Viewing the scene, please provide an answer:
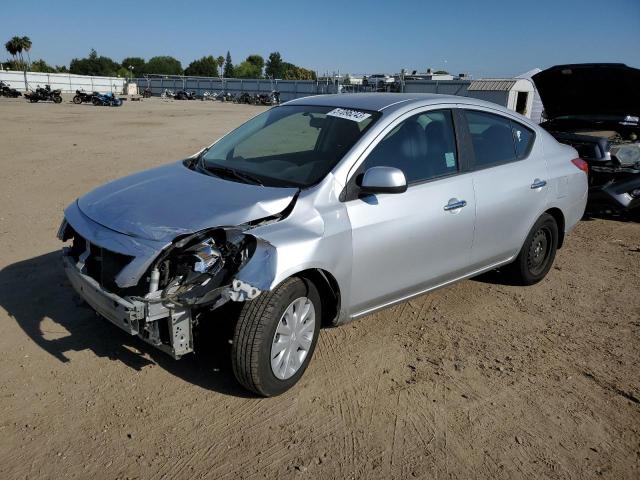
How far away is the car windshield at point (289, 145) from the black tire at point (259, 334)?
0.76m

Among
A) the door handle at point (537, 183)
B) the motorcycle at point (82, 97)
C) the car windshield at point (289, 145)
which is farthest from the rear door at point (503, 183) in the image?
the motorcycle at point (82, 97)

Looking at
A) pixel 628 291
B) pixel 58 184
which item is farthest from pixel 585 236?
pixel 58 184

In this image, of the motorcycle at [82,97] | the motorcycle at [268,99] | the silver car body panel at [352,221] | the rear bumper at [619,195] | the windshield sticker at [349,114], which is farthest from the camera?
the motorcycle at [268,99]

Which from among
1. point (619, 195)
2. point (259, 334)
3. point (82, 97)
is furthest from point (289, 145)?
point (82, 97)

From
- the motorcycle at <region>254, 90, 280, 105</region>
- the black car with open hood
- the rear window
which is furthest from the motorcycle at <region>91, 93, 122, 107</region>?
the rear window

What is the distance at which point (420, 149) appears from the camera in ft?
12.9

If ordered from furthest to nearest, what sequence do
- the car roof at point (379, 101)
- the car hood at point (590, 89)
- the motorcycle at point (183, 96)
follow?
the motorcycle at point (183, 96) < the car hood at point (590, 89) < the car roof at point (379, 101)

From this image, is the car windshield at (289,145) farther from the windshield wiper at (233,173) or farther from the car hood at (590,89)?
the car hood at (590,89)

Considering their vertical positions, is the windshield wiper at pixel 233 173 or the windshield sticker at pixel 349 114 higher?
the windshield sticker at pixel 349 114

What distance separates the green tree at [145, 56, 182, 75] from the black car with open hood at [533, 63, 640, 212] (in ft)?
447

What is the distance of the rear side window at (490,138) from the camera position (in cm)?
434

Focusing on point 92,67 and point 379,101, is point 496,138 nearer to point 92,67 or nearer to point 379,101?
point 379,101

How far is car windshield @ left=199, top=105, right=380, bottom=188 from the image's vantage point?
11.9 feet

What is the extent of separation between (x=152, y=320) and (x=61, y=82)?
72888 millimetres
